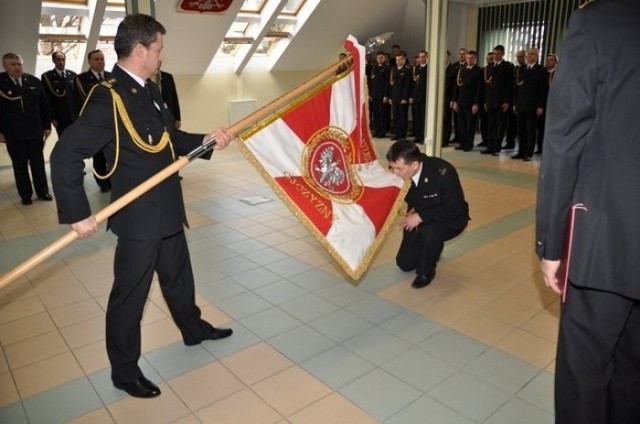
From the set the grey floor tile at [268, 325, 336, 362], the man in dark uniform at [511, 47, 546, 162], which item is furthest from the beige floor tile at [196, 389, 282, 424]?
the man in dark uniform at [511, 47, 546, 162]

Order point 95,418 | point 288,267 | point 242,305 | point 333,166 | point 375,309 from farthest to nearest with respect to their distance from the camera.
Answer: point 288,267 < point 242,305 < point 375,309 < point 333,166 < point 95,418

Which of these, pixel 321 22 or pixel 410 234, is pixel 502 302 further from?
pixel 321 22

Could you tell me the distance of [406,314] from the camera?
2955mm

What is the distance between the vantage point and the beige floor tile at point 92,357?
2510 mm

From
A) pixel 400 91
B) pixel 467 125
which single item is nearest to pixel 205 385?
pixel 467 125

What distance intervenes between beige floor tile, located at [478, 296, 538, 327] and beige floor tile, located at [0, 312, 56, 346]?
8.59ft

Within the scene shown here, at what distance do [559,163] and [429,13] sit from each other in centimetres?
498

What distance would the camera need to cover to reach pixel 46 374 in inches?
96.9

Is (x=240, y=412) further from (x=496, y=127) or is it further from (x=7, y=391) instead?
(x=496, y=127)

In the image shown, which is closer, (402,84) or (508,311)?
(508,311)

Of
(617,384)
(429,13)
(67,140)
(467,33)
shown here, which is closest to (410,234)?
(617,384)

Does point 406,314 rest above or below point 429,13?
below

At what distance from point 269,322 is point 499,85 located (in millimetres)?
6541

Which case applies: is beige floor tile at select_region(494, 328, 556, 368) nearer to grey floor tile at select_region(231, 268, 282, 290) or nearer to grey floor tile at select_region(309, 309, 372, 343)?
grey floor tile at select_region(309, 309, 372, 343)
